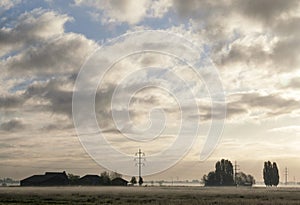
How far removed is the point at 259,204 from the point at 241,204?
7.34 ft

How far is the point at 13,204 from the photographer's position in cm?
5806

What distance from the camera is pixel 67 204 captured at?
189 feet

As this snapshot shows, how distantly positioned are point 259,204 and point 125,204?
1558cm

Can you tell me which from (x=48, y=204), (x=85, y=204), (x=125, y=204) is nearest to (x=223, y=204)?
(x=125, y=204)

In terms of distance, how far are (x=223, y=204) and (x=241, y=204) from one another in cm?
206

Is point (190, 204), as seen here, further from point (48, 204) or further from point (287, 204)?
point (48, 204)

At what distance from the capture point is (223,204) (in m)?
55.9

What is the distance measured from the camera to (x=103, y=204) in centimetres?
5609

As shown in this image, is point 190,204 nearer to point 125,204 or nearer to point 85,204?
point 125,204

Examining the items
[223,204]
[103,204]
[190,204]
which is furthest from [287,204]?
[103,204]

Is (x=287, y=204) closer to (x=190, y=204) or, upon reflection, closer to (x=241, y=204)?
(x=241, y=204)

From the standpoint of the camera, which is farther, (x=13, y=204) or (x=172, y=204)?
(x=13, y=204)

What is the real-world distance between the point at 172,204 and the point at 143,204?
3.33m

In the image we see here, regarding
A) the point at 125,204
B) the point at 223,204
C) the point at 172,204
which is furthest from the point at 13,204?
the point at 223,204
